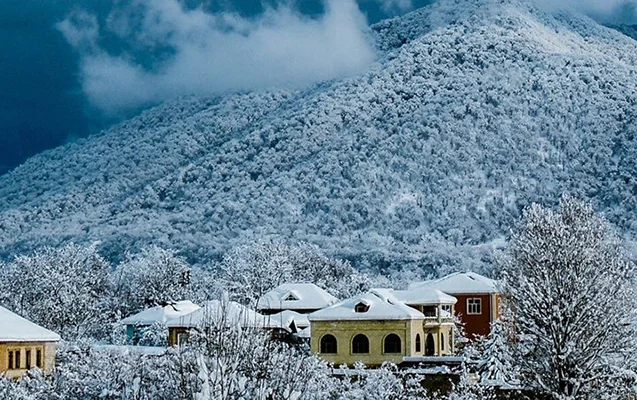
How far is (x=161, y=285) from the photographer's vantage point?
10506 cm

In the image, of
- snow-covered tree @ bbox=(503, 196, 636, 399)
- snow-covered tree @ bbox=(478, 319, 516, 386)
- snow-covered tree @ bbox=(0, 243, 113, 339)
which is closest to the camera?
snow-covered tree @ bbox=(503, 196, 636, 399)

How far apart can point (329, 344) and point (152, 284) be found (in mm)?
Result: 44501

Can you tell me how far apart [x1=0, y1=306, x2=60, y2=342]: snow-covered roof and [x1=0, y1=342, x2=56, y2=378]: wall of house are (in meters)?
0.41

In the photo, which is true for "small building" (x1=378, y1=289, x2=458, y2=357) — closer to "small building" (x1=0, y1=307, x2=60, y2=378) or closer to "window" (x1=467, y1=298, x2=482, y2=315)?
"window" (x1=467, y1=298, x2=482, y2=315)

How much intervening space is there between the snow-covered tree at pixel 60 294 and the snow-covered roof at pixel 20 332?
83.9ft

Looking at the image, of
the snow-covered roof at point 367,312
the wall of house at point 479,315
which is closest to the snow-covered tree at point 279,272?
the wall of house at point 479,315

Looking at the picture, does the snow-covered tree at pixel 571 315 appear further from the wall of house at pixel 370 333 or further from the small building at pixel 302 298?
the small building at pixel 302 298

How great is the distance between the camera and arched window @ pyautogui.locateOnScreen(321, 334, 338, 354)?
64.1 meters

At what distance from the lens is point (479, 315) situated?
82312mm

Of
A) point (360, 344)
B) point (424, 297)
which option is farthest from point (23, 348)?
point (424, 297)

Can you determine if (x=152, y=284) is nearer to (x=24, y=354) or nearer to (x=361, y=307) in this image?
(x=361, y=307)

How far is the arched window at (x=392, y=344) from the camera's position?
64.1 m

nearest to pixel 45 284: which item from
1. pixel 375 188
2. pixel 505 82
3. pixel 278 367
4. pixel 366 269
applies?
pixel 366 269

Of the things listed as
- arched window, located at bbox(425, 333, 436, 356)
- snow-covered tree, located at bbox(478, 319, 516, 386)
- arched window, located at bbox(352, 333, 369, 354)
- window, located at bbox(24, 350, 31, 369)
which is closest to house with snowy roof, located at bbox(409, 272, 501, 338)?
arched window, located at bbox(425, 333, 436, 356)
